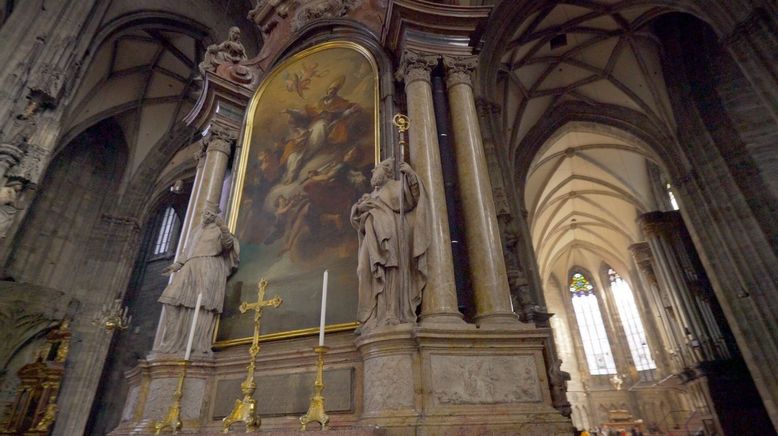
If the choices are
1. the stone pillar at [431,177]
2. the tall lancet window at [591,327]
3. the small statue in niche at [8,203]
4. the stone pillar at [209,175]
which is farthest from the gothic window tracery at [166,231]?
the tall lancet window at [591,327]

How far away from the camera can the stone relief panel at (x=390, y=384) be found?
2.89m

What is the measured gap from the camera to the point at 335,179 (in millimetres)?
4867

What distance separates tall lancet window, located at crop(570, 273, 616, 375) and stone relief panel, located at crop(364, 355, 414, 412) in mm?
23525

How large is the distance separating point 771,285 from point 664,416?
14024 millimetres

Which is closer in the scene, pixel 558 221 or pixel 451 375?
pixel 451 375

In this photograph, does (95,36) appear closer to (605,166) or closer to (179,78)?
(179,78)

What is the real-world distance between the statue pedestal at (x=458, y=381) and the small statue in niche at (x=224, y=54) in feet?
17.8

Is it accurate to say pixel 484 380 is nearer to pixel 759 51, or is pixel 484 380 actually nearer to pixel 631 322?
pixel 759 51

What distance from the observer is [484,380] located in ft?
9.66

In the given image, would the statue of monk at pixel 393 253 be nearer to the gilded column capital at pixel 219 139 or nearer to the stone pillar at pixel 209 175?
the stone pillar at pixel 209 175

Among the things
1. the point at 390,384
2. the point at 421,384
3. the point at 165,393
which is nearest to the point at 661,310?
the point at 421,384

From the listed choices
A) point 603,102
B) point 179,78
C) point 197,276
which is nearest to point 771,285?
point 603,102

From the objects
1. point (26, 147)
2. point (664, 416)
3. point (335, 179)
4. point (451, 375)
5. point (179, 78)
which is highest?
point (179, 78)

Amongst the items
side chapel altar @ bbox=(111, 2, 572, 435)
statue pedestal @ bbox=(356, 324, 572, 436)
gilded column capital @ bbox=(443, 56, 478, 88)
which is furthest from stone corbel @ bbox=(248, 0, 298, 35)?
statue pedestal @ bbox=(356, 324, 572, 436)
